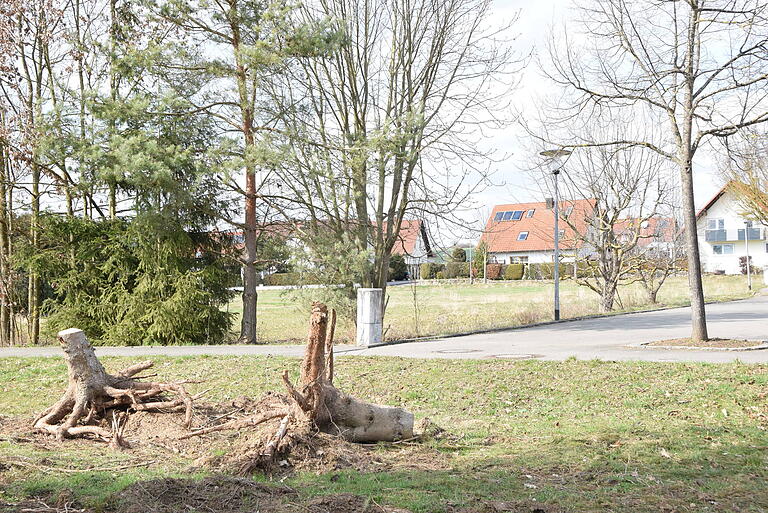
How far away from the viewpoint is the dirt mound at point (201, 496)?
4.85 meters

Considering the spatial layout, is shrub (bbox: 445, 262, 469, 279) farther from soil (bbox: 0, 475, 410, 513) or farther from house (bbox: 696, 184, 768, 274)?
soil (bbox: 0, 475, 410, 513)

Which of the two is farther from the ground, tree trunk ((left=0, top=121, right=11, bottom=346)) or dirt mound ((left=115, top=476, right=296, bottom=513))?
tree trunk ((left=0, top=121, right=11, bottom=346))

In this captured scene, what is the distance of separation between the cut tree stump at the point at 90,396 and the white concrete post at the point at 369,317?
820 centimetres

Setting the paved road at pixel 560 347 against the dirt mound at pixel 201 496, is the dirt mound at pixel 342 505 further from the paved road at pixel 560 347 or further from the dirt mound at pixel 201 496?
the paved road at pixel 560 347

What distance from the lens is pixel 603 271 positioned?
27.5 metres

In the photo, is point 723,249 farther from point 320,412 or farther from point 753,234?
point 320,412

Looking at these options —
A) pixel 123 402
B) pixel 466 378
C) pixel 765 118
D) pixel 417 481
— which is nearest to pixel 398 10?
pixel 765 118

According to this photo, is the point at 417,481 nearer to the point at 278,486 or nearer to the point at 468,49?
the point at 278,486

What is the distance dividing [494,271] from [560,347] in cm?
4596

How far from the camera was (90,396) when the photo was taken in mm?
7965

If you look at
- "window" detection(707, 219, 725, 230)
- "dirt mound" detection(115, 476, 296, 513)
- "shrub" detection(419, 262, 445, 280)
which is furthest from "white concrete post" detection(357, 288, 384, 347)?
"window" detection(707, 219, 725, 230)

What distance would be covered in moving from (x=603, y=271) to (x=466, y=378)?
717 inches

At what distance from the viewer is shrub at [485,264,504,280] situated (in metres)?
60.1

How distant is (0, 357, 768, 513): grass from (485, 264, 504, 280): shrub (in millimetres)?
47778
